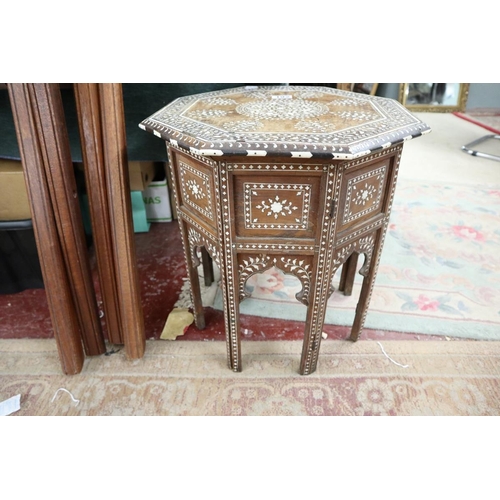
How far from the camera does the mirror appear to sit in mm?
4586

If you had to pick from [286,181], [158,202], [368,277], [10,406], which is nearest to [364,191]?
[286,181]

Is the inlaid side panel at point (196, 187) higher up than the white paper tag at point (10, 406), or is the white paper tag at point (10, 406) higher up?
the inlaid side panel at point (196, 187)

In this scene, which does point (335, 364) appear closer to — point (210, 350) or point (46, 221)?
point (210, 350)

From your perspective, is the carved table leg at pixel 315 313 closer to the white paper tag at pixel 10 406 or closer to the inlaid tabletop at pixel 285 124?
the inlaid tabletop at pixel 285 124

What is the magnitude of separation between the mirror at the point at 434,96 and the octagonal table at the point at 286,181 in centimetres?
369

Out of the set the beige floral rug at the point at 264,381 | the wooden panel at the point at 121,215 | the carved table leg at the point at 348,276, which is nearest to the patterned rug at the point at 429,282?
the carved table leg at the point at 348,276

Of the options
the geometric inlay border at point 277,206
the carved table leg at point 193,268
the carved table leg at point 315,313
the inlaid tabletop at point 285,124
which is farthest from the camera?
the carved table leg at point 193,268

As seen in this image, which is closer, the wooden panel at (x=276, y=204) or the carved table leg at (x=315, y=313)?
the wooden panel at (x=276, y=204)

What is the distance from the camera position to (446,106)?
185 inches

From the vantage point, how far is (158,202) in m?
2.41

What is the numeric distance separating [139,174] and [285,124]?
1221mm

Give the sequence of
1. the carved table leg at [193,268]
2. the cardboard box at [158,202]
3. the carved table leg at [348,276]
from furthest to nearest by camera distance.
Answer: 1. the cardboard box at [158,202]
2. the carved table leg at [348,276]
3. the carved table leg at [193,268]

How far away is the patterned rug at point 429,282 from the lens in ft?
5.66

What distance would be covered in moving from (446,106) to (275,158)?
4.51m
